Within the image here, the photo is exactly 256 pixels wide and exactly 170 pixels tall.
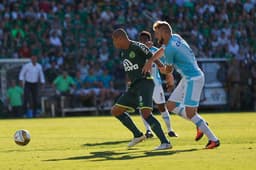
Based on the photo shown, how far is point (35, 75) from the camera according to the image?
31.4 metres

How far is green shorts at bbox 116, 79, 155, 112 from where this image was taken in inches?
586

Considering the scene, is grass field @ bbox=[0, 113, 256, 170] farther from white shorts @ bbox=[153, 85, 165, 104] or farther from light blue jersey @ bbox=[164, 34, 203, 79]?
light blue jersey @ bbox=[164, 34, 203, 79]

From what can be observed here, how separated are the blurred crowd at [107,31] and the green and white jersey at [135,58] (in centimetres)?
1778

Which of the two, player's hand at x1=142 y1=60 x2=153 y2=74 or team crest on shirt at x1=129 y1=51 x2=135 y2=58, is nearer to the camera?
player's hand at x1=142 y1=60 x2=153 y2=74

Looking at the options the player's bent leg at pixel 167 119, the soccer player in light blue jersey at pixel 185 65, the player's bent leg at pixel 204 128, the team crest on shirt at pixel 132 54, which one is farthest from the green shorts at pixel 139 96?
the player's bent leg at pixel 167 119

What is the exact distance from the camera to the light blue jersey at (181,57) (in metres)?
14.4

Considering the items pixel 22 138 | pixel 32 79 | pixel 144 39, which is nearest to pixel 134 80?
pixel 22 138

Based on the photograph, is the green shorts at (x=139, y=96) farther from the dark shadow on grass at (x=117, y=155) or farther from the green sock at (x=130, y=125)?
the dark shadow on grass at (x=117, y=155)

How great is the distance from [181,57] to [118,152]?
7.26 feet

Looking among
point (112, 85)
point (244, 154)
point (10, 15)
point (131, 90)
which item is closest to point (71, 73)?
point (112, 85)

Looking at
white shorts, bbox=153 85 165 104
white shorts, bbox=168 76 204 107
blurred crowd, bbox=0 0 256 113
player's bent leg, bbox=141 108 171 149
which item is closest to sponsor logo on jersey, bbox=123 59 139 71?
player's bent leg, bbox=141 108 171 149

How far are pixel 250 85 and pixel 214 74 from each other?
1.86m

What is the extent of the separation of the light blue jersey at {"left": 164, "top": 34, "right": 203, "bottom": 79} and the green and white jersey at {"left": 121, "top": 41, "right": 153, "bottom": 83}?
0.65 m

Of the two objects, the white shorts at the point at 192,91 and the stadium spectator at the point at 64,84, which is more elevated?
the white shorts at the point at 192,91
